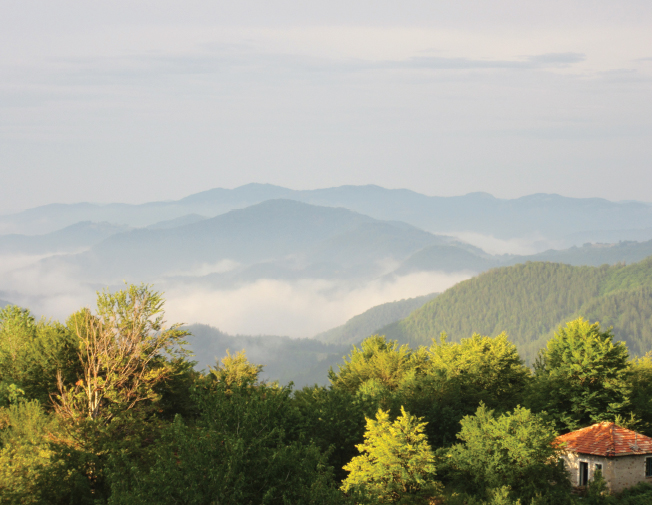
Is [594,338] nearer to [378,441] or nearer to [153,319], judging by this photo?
[378,441]

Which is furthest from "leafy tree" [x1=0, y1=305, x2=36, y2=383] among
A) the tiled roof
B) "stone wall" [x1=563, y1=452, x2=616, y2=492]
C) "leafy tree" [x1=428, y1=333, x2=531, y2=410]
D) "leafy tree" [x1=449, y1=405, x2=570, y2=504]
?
"stone wall" [x1=563, y1=452, x2=616, y2=492]

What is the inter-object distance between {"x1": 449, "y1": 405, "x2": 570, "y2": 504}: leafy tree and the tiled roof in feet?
9.03

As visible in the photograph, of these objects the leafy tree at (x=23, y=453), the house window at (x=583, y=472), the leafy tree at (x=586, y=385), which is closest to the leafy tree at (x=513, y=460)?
the house window at (x=583, y=472)

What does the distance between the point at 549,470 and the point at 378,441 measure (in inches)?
433

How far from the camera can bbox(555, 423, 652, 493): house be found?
129ft

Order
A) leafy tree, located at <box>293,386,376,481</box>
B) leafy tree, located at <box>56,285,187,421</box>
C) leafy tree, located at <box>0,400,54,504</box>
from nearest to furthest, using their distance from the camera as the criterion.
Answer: leafy tree, located at <box>0,400,54,504</box>
leafy tree, located at <box>56,285,187,421</box>
leafy tree, located at <box>293,386,376,481</box>

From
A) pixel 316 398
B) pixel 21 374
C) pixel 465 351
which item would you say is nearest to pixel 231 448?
pixel 316 398

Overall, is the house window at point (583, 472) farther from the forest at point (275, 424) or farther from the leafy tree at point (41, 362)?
the leafy tree at point (41, 362)

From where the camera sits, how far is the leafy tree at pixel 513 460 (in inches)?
1405

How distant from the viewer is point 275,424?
28.6m

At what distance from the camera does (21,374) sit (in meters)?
45.2

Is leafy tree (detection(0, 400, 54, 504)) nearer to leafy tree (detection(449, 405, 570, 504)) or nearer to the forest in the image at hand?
the forest

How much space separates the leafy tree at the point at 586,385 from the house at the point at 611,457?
23.1 feet

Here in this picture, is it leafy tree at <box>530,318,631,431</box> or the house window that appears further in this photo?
leafy tree at <box>530,318,631,431</box>
